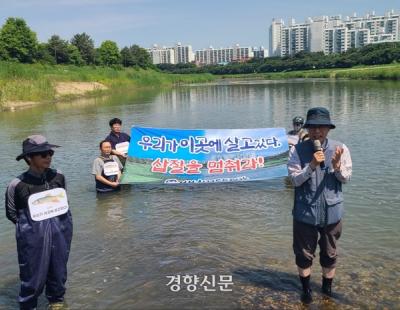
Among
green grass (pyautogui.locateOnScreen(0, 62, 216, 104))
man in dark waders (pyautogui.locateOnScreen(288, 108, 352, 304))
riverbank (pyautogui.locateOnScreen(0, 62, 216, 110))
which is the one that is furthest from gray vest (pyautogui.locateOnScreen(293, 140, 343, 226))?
green grass (pyautogui.locateOnScreen(0, 62, 216, 104))

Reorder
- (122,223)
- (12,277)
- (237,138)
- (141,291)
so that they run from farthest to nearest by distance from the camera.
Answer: (237,138), (122,223), (12,277), (141,291)

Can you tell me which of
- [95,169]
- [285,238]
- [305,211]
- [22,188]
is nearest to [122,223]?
[95,169]

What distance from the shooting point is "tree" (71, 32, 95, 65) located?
8731 centimetres

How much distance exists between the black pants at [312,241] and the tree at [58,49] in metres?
77.3

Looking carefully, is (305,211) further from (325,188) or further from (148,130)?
(148,130)

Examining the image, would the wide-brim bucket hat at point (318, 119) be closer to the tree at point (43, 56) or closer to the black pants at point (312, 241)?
the black pants at point (312, 241)

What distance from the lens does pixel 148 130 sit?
11.4m

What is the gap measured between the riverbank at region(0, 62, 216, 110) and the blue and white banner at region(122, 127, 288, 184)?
29102 mm

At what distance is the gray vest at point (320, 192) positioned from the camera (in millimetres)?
4910

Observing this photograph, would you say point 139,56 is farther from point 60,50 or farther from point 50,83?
point 50,83

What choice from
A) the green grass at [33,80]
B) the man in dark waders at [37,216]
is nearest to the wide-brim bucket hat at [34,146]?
the man in dark waders at [37,216]

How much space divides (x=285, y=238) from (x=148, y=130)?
507cm

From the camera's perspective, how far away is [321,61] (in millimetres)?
134625

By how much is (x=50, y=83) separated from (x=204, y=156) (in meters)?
41.6
